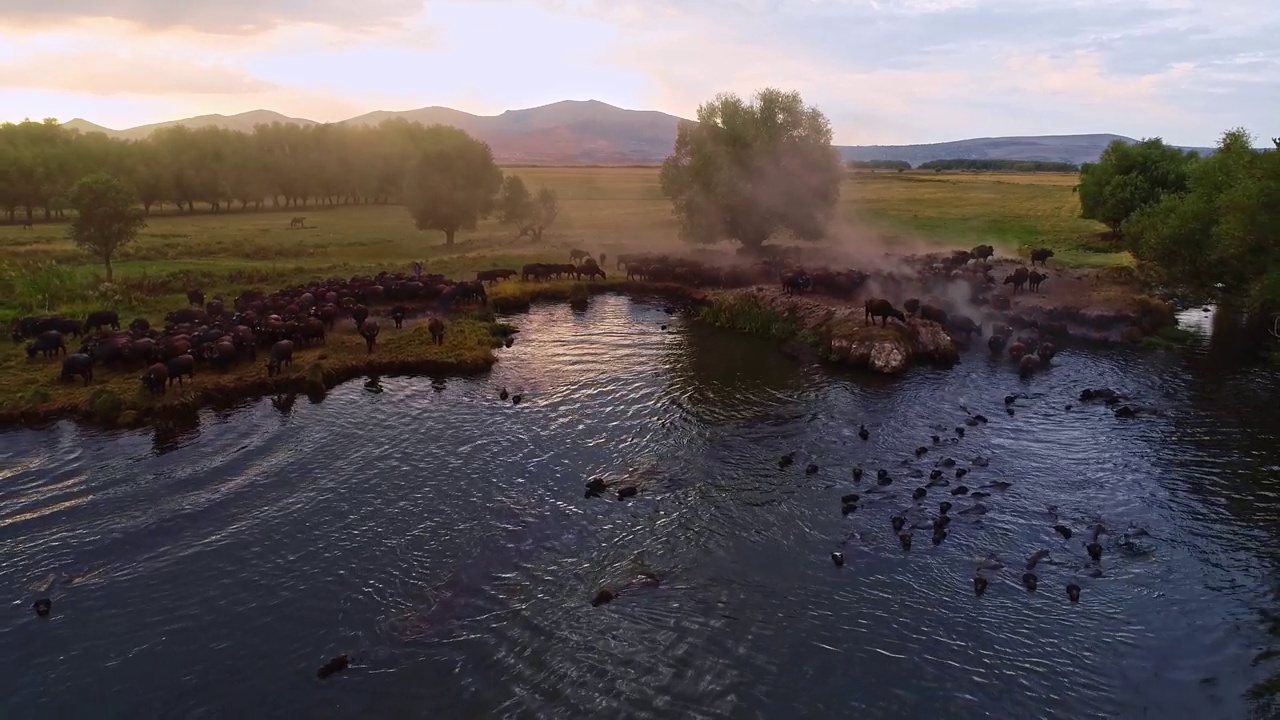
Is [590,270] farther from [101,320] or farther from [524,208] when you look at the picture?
[101,320]

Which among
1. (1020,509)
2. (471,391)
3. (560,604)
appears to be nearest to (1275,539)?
(1020,509)

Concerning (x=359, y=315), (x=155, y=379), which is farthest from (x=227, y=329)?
(x=359, y=315)

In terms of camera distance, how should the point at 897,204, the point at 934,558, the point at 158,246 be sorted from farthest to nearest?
the point at 897,204 → the point at 158,246 → the point at 934,558

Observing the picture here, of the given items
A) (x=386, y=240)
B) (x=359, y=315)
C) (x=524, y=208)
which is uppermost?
(x=524, y=208)

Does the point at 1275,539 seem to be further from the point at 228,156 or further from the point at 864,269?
the point at 228,156

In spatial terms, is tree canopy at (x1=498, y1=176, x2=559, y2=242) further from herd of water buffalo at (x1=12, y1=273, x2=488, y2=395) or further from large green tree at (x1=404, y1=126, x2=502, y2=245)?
herd of water buffalo at (x1=12, y1=273, x2=488, y2=395)

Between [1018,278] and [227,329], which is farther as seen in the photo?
[1018,278]

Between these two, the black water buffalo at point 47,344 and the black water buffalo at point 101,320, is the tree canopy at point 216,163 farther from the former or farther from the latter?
the black water buffalo at point 47,344

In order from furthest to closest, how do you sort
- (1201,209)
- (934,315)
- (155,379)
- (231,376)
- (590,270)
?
(590,270) → (1201,209) → (934,315) → (231,376) → (155,379)
